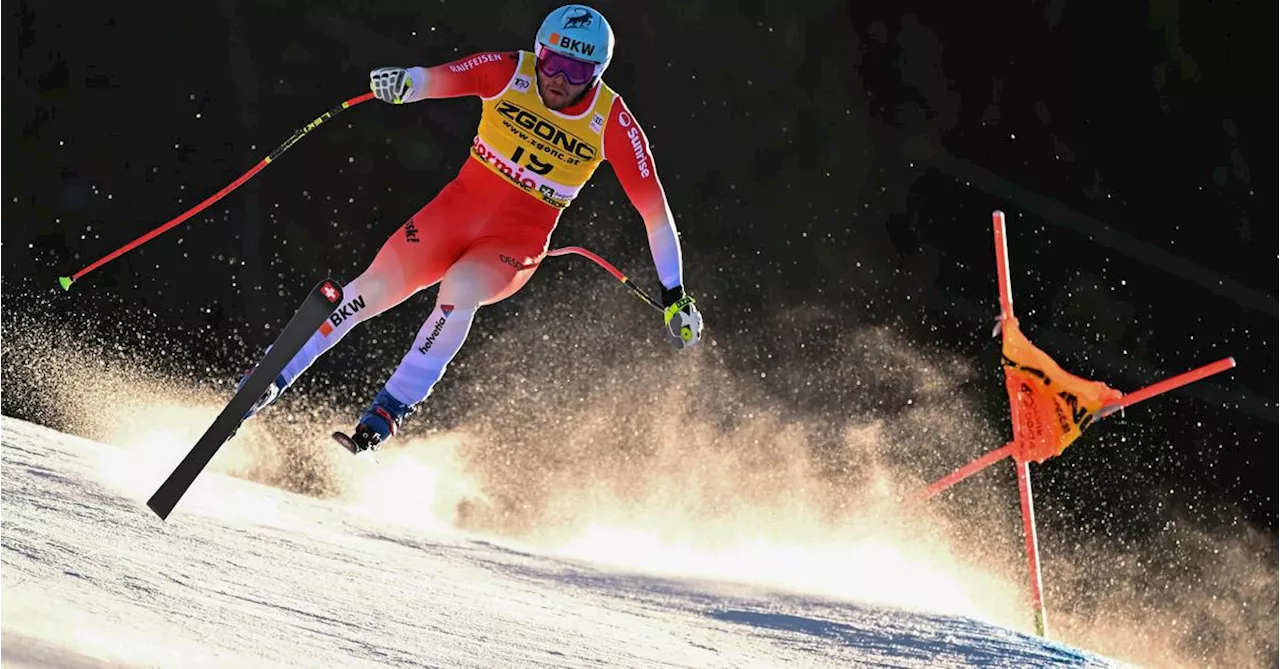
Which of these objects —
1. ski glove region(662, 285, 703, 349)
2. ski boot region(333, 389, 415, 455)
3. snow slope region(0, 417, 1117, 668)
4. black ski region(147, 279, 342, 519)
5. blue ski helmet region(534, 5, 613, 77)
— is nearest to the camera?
snow slope region(0, 417, 1117, 668)

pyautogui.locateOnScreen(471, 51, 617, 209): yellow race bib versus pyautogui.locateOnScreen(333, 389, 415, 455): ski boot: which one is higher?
pyautogui.locateOnScreen(471, 51, 617, 209): yellow race bib

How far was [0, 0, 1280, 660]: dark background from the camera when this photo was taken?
27.3ft

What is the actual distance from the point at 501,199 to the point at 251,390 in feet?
3.88

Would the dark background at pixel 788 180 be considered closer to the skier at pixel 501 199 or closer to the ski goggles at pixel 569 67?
the skier at pixel 501 199

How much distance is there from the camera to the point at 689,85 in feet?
29.2

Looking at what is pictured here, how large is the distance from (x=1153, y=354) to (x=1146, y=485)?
924mm

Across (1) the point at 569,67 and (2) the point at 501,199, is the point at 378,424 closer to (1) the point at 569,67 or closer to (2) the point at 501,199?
(2) the point at 501,199

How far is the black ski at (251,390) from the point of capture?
178 inches

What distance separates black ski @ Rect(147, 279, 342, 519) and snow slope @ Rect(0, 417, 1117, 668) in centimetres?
25

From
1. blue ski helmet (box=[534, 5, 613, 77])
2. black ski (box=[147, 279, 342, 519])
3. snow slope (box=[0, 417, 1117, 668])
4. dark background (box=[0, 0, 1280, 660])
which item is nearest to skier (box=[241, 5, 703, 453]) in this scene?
blue ski helmet (box=[534, 5, 613, 77])

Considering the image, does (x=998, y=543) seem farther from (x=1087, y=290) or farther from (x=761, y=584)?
(x=761, y=584)

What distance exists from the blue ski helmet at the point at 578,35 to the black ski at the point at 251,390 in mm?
1171

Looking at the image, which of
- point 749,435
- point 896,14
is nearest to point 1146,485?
point 749,435

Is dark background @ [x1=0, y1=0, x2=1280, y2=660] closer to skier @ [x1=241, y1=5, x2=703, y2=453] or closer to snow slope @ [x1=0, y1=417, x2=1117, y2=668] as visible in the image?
snow slope @ [x1=0, y1=417, x2=1117, y2=668]
